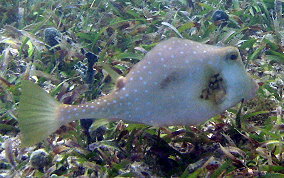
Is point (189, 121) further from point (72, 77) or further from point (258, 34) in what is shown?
point (258, 34)

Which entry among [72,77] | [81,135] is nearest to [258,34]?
[72,77]

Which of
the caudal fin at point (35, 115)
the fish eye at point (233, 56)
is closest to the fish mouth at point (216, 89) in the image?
the fish eye at point (233, 56)

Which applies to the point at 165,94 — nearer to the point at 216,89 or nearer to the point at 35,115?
the point at 216,89

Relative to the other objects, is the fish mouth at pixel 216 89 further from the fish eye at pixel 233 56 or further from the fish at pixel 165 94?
the fish eye at pixel 233 56

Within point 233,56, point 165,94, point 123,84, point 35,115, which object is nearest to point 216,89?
point 233,56

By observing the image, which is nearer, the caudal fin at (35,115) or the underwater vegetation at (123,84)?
the caudal fin at (35,115)

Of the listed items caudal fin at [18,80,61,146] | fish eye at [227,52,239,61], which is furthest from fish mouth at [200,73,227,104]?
caudal fin at [18,80,61,146]

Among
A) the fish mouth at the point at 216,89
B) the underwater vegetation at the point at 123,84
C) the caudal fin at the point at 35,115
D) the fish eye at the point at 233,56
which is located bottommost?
the underwater vegetation at the point at 123,84

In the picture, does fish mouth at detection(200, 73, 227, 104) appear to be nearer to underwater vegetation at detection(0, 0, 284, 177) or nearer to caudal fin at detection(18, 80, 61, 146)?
underwater vegetation at detection(0, 0, 284, 177)
